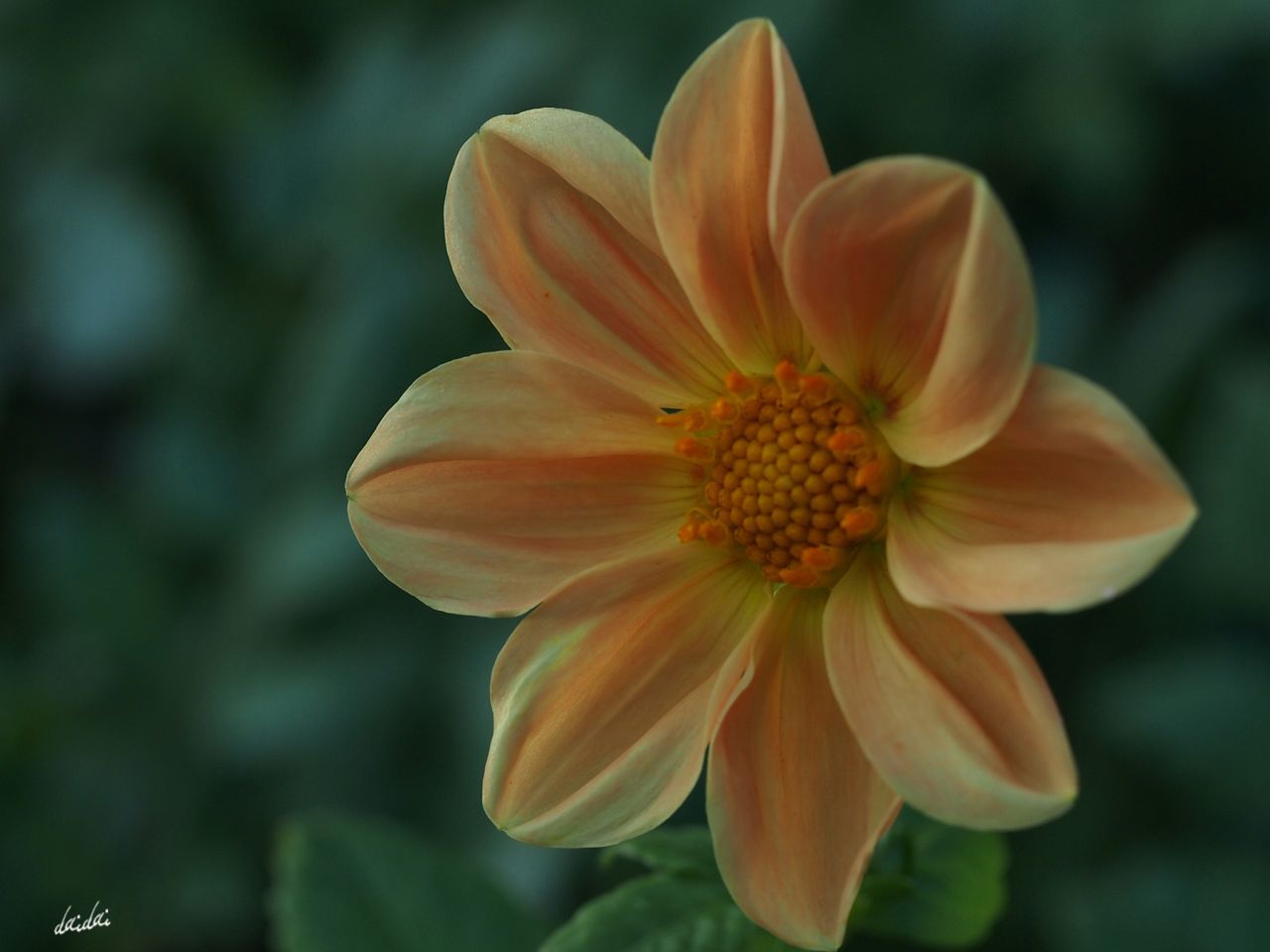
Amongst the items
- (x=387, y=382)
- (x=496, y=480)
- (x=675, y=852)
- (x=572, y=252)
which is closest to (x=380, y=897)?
(x=675, y=852)

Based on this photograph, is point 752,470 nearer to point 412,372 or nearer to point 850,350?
point 850,350

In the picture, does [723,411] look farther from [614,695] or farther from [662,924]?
[662,924]

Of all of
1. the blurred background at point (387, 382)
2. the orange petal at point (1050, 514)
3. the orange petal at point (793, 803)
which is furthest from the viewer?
the blurred background at point (387, 382)

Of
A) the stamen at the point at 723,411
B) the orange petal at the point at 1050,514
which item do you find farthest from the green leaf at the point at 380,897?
the orange petal at the point at 1050,514

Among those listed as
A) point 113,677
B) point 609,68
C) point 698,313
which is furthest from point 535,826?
point 113,677

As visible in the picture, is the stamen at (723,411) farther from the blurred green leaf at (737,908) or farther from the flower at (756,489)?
the blurred green leaf at (737,908)
